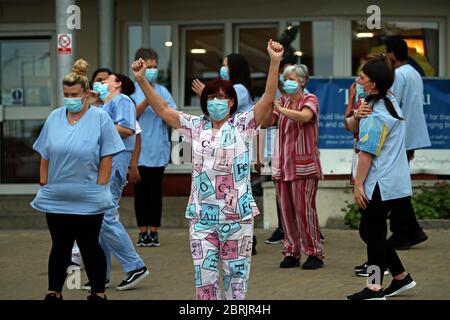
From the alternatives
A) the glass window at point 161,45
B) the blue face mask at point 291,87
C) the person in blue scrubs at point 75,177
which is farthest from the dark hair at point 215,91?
the glass window at point 161,45

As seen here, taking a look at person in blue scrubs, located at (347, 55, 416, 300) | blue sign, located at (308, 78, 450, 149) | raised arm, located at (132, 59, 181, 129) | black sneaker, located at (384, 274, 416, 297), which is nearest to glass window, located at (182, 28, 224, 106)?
blue sign, located at (308, 78, 450, 149)

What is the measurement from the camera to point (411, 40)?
14.1 meters

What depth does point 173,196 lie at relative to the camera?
46.1ft

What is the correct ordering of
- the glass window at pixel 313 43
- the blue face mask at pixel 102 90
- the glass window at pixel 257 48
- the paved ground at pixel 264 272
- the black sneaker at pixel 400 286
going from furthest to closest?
the glass window at pixel 257 48, the glass window at pixel 313 43, the blue face mask at pixel 102 90, the paved ground at pixel 264 272, the black sneaker at pixel 400 286

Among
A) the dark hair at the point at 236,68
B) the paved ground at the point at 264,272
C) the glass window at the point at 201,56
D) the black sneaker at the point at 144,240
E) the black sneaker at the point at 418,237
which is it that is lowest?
the paved ground at the point at 264,272

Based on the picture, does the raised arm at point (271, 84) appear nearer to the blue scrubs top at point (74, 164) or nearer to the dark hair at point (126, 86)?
the blue scrubs top at point (74, 164)

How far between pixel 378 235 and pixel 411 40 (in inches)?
267

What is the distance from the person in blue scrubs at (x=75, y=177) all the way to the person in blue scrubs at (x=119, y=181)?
0.85 meters

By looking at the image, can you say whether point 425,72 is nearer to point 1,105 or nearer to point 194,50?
point 194,50

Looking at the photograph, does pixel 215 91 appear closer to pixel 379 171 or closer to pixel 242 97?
pixel 379 171

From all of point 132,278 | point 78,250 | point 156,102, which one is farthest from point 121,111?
point 156,102

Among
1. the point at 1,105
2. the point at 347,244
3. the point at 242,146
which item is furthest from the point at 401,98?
the point at 1,105

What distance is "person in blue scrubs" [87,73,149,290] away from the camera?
846 centimetres

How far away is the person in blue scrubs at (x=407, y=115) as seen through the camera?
9906 millimetres
